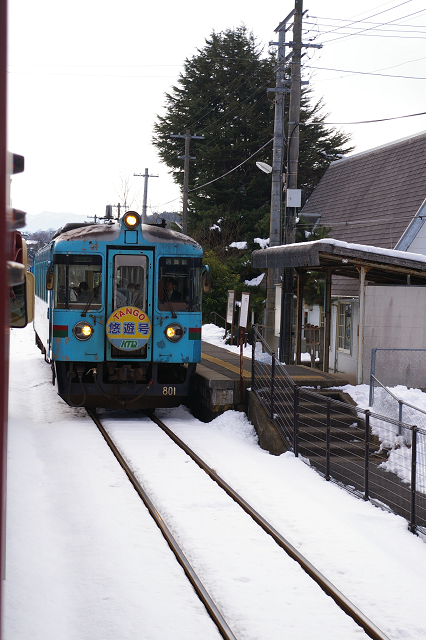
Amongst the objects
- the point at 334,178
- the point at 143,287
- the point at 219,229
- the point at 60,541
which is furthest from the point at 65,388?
the point at 219,229

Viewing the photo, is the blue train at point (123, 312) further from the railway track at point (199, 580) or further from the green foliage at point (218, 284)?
the green foliage at point (218, 284)

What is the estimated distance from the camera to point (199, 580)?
5617mm

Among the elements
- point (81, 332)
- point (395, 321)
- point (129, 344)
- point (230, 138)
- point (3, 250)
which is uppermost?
point (230, 138)

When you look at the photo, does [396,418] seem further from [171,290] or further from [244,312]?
[171,290]

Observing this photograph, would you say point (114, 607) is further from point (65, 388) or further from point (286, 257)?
point (286, 257)

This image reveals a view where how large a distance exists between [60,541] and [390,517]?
349 cm

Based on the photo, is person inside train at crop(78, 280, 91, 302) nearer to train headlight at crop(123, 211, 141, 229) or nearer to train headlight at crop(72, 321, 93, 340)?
train headlight at crop(72, 321, 93, 340)

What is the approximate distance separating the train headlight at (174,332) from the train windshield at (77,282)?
4.04 ft

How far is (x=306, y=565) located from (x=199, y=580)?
3.26 feet

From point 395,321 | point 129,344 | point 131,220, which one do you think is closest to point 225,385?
point 129,344

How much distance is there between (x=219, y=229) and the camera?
32562mm

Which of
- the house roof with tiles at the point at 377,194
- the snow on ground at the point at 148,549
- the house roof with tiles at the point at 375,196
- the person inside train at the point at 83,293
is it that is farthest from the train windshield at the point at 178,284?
the house roof with tiles at the point at 377,194

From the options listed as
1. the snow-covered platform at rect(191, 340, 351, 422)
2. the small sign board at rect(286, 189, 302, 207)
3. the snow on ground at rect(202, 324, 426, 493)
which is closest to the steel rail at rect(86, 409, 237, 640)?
the snow-covered platform at rect(191, 340, 351, 422)

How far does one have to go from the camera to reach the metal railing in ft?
27.5
